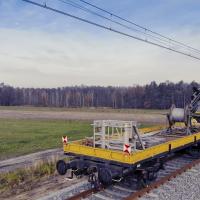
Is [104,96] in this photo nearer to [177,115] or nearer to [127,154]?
[177,115]

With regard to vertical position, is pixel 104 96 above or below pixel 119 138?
above

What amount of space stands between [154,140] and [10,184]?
5077 mm

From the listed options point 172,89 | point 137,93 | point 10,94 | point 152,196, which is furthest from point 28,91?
point 152,196

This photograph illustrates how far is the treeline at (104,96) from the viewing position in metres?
114

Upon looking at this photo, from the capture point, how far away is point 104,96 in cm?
14800

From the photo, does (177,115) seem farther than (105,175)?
Yes

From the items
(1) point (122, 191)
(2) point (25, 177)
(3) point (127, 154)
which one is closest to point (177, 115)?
(1) point (122, 191)

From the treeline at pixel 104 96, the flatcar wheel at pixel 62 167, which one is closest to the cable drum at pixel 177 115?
the flatcar wheel at pixel 62 167

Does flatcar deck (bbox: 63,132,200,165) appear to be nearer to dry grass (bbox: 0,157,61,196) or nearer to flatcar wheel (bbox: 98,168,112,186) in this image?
flatcar wheel (bbox: 98,168,112,186)

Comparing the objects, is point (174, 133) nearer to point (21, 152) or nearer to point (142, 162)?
point (142, 162)

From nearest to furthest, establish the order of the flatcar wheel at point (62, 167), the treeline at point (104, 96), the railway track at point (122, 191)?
the railway track at point (122, 191) < the flatcar wheel at point (62, 167) < the treeline at point (104, 96)

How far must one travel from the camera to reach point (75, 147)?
32.4 ft

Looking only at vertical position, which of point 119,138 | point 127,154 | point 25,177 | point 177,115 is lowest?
point 25,177

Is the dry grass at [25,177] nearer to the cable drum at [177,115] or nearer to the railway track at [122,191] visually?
the railway track at [122,191]
